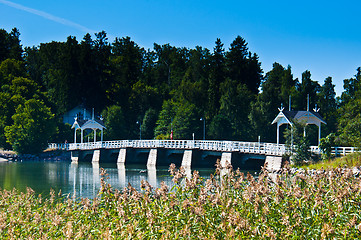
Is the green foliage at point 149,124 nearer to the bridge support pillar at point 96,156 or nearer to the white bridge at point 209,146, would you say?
the white bridge at point 209,146

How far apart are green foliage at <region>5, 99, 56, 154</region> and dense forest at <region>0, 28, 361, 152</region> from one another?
128 millimetres

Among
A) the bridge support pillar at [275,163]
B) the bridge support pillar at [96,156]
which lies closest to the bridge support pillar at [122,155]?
the bridge support pillar at [96,156]

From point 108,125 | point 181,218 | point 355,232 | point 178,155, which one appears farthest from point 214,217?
point 108,125

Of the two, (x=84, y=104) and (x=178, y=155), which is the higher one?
(x=84, y=104)

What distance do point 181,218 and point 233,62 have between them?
67.7 metres

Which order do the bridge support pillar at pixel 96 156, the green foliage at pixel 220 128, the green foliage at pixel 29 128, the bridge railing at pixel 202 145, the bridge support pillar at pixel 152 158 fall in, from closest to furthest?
1. the bridge railing at pixel 202 145
2. the bridge support pillar at pixel 152 158
3. the bridge support pillar at pixel 96 156
4. the green foliage at pixel 29 128
5. the green foliage at pixel 220 128

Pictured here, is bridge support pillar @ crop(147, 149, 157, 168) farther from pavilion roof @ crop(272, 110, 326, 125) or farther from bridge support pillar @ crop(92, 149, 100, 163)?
pavilion roof @ crop(272, 110, 326, 125)

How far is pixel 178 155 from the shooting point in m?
64.4

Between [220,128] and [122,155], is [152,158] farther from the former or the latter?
[220,128]

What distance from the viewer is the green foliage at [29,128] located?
66062 mm

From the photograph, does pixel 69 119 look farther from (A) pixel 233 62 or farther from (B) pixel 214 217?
(B) pixel 214 217

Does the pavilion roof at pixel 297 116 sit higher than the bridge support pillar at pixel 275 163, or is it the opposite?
the pavilion roof at pixel 297 116

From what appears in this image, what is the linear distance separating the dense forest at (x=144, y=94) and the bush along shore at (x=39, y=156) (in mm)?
1124

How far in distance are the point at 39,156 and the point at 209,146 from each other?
24.9 meters
